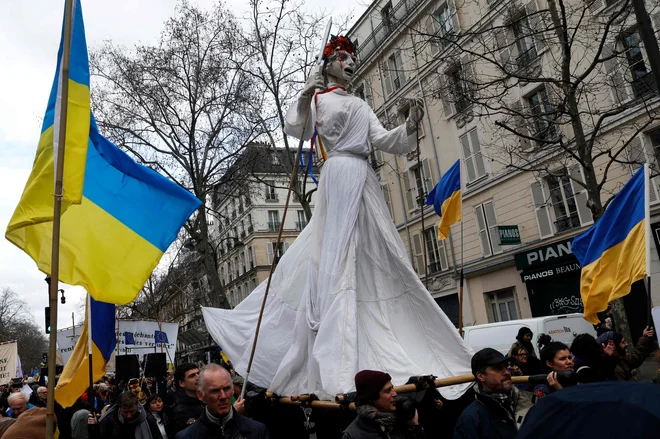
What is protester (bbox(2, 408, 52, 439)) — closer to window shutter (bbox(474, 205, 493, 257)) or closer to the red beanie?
the red beanie

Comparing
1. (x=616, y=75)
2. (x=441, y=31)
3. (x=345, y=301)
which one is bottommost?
(x=345, y=301)

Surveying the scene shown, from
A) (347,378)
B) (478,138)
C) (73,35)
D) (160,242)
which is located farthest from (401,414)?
(478,138)

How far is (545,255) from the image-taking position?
20.6 meters

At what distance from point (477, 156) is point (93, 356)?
19.8 m

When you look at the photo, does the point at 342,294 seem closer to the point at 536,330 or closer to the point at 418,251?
the point at 536,330

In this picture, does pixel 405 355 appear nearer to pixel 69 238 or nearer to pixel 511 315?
pixel 69 238

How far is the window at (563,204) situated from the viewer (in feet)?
64.6

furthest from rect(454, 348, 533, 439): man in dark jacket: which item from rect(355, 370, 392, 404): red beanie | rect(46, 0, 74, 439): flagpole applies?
rect(46, 0, 74, 439): flagpole

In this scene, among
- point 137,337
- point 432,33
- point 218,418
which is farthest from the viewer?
point 432,33

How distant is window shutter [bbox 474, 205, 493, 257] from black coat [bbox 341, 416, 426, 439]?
68.9 feet

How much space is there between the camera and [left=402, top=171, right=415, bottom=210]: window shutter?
27481 millimetres

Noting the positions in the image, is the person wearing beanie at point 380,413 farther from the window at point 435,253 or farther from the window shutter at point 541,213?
the window at point 435,253

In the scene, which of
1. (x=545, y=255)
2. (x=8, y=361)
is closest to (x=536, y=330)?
(x=545, y=255)

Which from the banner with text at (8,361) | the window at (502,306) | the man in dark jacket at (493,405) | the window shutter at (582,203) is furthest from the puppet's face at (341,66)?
the window at (502,306)
